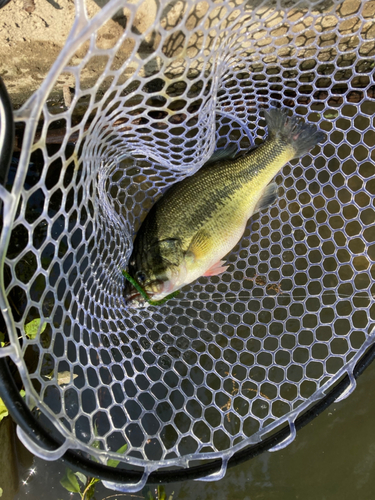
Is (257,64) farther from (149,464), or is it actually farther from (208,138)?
(149,464)

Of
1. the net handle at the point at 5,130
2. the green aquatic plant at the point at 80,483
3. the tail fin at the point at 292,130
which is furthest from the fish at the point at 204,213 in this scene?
the green aquatic plant at the point at 80,483

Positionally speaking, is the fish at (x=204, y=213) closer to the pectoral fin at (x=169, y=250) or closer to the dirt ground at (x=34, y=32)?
the pectoral fin at (x=169, y=250)

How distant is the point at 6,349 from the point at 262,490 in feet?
8.58

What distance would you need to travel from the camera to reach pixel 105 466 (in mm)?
1609

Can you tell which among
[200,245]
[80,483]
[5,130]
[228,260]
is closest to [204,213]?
[200,245]

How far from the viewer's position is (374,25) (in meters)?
2.40

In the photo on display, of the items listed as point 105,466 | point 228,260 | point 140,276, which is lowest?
point 105,466

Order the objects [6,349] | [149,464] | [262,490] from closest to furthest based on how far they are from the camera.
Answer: [6,349] < [149,464] < [262,490]

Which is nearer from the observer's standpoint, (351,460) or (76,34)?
(76,34)

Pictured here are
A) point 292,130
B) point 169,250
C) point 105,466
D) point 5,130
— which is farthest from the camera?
point 292,130

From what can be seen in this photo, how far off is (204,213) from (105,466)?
1589 mm

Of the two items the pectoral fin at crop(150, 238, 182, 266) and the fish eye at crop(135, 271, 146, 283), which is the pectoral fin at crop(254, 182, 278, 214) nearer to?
the pectoral fin at crop(150, 238, 182, 266)

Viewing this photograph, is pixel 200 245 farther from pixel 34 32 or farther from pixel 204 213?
pixel 34 32

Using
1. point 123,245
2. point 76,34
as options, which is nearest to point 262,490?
point 123,245
